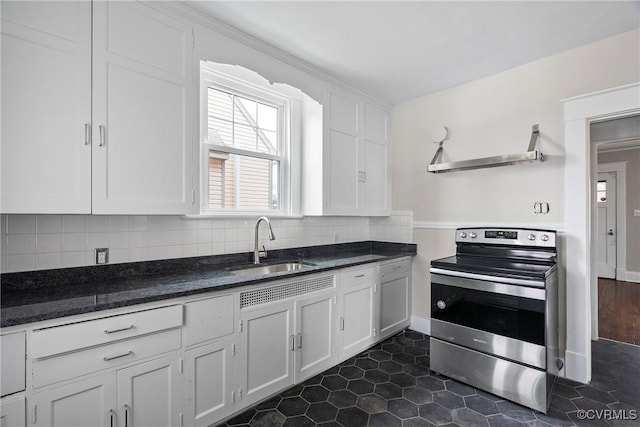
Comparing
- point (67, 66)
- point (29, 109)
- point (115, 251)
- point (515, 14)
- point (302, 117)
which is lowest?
point (115, 251)

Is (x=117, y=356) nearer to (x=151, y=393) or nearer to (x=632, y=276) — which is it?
(x=151, y=393)

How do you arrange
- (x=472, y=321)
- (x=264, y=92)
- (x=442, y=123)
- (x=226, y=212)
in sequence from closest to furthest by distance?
(x=472, y=321) < (x=226, y=212) < (x=264, y=92) < (x=442, y=123)

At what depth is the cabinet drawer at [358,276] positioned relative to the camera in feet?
8.72

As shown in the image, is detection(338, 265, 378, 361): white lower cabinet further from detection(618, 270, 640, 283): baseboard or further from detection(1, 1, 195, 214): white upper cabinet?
detection(618, 270, 640, 283): baseboard

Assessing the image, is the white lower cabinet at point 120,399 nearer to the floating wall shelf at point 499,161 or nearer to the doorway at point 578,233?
the floating wall shelf at point 499,161

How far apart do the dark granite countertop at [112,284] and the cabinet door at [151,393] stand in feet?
1.17

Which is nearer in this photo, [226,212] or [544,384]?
[544,384]

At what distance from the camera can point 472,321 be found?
2346mm

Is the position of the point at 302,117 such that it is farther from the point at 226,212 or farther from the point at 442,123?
the point at 442,123

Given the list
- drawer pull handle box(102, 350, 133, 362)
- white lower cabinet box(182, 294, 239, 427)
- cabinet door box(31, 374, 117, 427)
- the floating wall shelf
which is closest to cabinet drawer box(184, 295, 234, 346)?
white lower cabinet box(182, 294, 239, 427)

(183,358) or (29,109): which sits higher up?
(29,109)

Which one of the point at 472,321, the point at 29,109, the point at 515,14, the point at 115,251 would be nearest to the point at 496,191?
the point at 472,321

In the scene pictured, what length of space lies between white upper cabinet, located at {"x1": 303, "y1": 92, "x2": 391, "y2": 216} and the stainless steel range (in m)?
1.07

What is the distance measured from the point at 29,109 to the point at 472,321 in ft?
9.72
